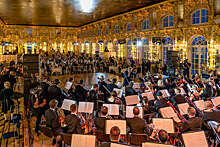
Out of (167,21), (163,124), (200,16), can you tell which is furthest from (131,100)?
(167,21)

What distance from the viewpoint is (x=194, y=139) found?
394cm

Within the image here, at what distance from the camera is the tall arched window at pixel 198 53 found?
1484 cm

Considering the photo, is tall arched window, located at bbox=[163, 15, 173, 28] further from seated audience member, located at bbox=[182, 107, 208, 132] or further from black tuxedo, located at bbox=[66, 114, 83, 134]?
black tuxedo, located at bbox=[66, 114, 83, 134]

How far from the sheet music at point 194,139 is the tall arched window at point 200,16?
12579 mm

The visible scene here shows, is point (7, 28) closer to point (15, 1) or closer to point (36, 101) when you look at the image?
point (15, 1)

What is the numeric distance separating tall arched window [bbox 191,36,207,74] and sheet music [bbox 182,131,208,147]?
1205 cm

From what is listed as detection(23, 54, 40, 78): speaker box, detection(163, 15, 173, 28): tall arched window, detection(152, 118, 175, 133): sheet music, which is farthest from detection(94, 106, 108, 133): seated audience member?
detection(163, 15, 173, 28): tall arched window

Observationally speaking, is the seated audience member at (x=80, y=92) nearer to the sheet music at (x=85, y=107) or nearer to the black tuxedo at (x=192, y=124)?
the sheet music at (x=85, y=107)

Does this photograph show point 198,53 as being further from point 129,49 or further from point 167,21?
point 129,49

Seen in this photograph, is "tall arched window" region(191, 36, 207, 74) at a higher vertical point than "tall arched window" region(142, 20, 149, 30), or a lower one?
lower

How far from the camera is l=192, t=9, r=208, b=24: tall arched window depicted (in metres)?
14.5

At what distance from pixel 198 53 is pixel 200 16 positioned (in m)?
2.68

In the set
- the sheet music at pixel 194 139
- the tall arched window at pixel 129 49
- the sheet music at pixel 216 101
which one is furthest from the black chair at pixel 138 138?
the tall arched window at pixel 129 49

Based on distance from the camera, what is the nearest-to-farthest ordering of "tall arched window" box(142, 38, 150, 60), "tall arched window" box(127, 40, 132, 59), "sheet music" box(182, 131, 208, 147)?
"sheet music" box(182, 131, 208, 147) < "tall arched window" box(142, 38, 150, 60) < "tall arched window" box(127, 40, 132, 59)
